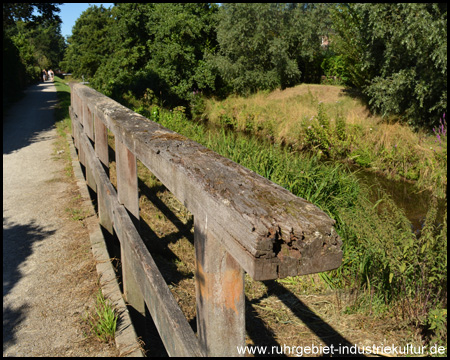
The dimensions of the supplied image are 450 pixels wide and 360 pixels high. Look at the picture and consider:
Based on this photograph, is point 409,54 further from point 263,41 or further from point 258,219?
point 258,219

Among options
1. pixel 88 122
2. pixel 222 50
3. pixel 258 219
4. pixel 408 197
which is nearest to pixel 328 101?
pixel 222 50

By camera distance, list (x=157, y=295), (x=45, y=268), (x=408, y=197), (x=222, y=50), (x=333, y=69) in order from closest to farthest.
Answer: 1. (x=157, y=295)
2. (x=45, y=268)
3. (x=408, y=197)
4. (x=222, y=50)
5. (x=333, y=69)

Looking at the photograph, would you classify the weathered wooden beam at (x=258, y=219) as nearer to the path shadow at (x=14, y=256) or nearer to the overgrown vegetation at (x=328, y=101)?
the path shadow at (x=14, y=256)

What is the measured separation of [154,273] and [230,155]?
16.4ft

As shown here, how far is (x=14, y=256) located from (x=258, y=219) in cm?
363

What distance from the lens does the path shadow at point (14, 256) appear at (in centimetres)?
286

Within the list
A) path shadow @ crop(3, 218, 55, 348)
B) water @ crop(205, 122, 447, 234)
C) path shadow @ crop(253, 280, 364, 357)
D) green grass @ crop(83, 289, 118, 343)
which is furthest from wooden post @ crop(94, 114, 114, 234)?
water @ crop(205, 122, 447, 234)

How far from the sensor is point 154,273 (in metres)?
2.10

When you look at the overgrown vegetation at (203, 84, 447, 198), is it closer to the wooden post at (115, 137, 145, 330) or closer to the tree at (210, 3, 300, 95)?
the tree at (210, 3, 300, 95)

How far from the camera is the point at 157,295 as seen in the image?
1.91m

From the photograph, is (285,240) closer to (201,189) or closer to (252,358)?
(201,189)

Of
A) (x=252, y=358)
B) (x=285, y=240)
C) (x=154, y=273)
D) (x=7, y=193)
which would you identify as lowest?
(x=252, y=358)

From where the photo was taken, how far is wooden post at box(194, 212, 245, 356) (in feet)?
4.16

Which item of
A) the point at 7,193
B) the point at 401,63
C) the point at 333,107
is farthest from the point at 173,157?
the point at 333,107
